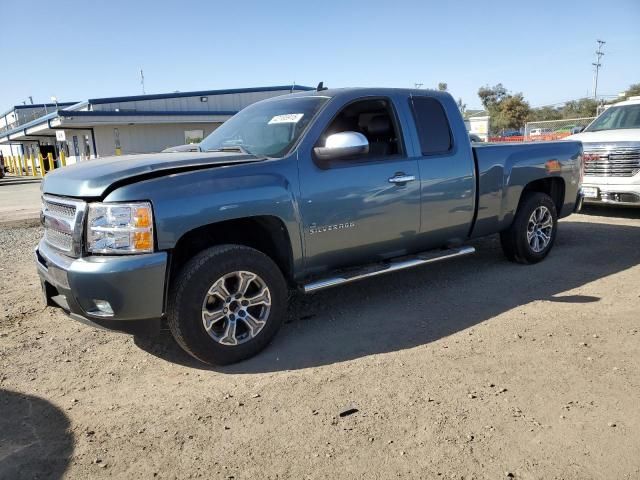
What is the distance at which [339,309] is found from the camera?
4777mm

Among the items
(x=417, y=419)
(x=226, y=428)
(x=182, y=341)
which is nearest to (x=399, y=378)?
(x=417, y=419)

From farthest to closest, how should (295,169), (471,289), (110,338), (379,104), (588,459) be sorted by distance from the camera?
1. (471,289)
2. (379,104)
3. (110,338)
4. (295,169)
5. (588,459)

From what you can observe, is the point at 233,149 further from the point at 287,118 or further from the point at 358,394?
the point at 358,394

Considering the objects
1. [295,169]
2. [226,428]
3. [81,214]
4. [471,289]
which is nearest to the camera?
[226,428]

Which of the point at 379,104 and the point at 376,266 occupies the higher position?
the point at 379,104

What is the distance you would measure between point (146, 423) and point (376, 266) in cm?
229

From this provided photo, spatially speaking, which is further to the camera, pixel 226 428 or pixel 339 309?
pixel 339 309

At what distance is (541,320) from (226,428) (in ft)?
9.32

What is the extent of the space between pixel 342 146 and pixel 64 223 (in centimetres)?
208

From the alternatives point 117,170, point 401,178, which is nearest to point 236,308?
point 117,170

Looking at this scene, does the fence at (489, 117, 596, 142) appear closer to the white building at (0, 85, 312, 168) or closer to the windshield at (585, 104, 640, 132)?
the windshield at (585, 104, 640, 132)

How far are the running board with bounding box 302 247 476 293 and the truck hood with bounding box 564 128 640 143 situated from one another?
5.24m

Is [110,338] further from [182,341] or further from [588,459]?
[588,459]

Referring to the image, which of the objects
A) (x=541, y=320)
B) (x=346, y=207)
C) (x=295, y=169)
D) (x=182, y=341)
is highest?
(x=295, y=169)
